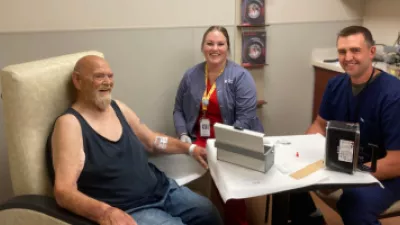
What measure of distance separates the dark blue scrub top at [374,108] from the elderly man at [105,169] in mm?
772

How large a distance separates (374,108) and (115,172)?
1.23 m

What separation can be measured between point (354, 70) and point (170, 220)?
3.67 feet

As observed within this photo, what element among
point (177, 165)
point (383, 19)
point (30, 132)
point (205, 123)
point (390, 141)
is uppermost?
point (383, 19)

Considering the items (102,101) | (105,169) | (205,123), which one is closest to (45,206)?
(105,169)

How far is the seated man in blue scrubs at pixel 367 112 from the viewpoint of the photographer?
1829 mm

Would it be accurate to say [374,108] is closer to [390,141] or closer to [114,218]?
[390,141]

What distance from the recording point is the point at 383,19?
10.3 ft

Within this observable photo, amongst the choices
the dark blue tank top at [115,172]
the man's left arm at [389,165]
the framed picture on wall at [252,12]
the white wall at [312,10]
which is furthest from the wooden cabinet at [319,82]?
the dark blue tank top at [115,172]

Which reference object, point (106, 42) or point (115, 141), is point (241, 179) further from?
point (106, 42)

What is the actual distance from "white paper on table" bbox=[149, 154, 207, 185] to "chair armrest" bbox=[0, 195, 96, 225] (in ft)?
2.09

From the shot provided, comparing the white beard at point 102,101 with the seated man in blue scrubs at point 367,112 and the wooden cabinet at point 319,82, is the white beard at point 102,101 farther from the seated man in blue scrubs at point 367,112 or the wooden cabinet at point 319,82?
the wooden cabinet at point 319,82

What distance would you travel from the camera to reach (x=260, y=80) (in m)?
3.15

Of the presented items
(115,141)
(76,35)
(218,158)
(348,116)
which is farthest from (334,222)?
(76,35)

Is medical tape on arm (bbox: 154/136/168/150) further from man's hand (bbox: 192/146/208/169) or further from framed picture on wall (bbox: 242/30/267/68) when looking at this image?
framed picture on wall (bbox: 242/30/267/68)
